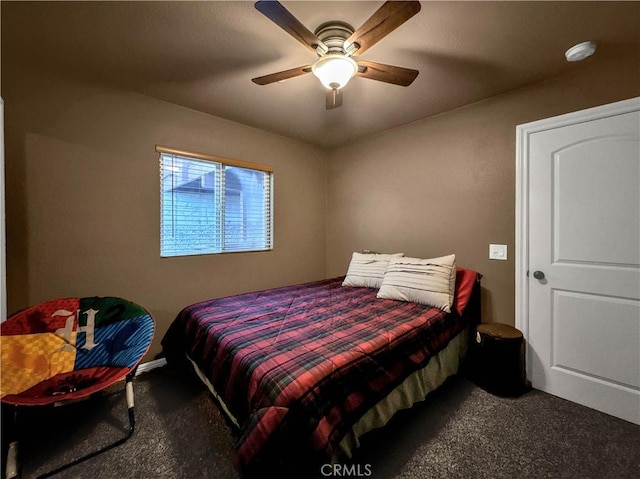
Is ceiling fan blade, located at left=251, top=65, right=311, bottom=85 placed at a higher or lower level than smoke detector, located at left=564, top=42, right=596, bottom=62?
lower

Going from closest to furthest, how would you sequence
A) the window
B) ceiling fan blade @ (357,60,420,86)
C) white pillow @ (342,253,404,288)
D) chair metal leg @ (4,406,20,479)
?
chair metal leg @ (4,406,20,479), ceiling fan blade @ (357,60,420,86), the window, white pillow @ (342,253,404,288)

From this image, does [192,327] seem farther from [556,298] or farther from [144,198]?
[556,298]

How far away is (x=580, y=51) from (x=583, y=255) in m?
1.34

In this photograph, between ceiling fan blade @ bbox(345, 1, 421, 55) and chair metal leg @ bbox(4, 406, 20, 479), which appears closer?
ceiling fan blade @ bbox(345, 1, 421, 55)

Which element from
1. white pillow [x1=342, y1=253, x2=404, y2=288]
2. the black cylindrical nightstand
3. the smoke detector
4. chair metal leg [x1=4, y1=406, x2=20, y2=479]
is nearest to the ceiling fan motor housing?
the smoke detector

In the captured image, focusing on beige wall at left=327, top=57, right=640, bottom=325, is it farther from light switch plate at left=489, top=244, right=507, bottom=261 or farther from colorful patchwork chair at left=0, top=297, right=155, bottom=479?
colorful patchwork chair at left=0, top=297, right=155, bottom=479

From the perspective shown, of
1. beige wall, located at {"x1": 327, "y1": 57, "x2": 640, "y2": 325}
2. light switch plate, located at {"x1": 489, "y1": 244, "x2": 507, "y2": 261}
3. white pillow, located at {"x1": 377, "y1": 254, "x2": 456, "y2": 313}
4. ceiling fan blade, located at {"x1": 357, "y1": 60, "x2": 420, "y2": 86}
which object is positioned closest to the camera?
ceiling fan blade, located at {"x1": 357, "y1": 60, "x2": 420, "y2": 86}

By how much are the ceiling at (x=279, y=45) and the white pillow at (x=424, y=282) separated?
150cm

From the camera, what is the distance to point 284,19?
1.19 m

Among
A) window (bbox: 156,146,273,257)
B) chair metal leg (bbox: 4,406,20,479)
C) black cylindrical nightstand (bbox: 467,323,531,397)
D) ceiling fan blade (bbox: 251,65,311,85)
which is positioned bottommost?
chair metal leg (bbox: 4,406,20,479)

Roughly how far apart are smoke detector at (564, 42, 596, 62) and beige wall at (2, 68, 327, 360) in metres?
2.72

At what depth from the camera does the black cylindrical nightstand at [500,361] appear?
1.95 metres

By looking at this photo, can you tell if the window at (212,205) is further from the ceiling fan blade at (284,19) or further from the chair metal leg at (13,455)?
the ceiling fan blade at (284,19)

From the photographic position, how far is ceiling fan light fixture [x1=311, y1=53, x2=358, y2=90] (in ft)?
4.80
